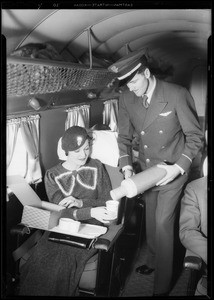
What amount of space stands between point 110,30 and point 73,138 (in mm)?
1297

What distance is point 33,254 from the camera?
95.6 inches

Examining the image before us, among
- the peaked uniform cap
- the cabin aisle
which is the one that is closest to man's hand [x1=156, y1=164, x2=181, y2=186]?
the peaked uniform cap

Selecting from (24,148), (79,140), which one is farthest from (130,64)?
(24,148)

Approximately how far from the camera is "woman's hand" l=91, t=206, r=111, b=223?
2452mm

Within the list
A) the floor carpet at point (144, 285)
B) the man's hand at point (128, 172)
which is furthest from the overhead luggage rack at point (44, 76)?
the floor carpet at point (144, 285)

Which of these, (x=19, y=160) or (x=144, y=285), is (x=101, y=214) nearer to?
(x=19, y=160)

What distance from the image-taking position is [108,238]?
229 cm

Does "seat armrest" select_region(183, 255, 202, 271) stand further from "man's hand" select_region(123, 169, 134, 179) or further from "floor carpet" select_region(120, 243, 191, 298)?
"floor carpet" select_region(120, 243, 191, 298)

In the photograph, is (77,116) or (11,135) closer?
(11,135)

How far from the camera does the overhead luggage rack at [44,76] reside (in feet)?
6.41

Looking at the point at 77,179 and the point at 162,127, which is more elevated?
the point at 162,127

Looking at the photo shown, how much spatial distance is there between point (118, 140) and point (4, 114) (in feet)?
4.19
